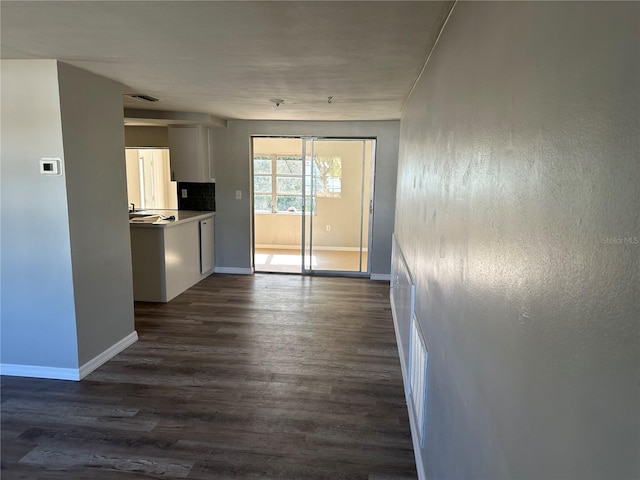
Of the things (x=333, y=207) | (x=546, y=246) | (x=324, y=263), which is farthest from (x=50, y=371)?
(x=333, y=207)

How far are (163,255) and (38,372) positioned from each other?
6.02 feet

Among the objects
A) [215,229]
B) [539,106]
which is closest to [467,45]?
[539,106]

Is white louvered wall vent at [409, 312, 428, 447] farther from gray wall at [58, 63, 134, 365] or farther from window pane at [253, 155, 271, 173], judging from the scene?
window pane at [253, 155, 271, 173]

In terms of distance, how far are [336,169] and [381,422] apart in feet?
13.4

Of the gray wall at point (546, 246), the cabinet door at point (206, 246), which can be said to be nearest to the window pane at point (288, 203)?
the cabinet door at point (206, 246)

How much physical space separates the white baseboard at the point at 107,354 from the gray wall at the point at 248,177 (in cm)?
259

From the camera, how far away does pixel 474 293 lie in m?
1.09

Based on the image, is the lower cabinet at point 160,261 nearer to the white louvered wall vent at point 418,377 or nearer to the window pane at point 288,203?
the window pane at point 288,203

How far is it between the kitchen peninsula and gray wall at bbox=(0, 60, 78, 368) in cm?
168

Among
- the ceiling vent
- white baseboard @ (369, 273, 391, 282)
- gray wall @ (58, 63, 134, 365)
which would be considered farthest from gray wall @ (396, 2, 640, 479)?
white baseboard @ (369, 273, 391, 282)

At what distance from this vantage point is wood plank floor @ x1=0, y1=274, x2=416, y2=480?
6.92 feet

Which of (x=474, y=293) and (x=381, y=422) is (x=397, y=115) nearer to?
(x=381, y=422)

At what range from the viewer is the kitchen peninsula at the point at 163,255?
15.0 feet

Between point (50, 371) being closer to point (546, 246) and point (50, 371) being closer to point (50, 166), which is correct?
point (50, 166)
